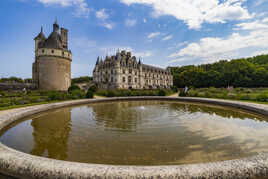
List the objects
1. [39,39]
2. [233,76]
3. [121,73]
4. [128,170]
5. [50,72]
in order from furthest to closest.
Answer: [233,76]
[121,73]
[39,39]
[50,72]
[128,170]

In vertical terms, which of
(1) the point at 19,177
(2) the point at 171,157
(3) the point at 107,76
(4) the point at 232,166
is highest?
(3) the point at 107,76

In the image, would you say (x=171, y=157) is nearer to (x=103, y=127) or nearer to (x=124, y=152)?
(x=124, y=152)

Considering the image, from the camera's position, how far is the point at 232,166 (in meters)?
2.56

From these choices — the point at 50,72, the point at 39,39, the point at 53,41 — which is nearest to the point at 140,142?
the point at 50,72

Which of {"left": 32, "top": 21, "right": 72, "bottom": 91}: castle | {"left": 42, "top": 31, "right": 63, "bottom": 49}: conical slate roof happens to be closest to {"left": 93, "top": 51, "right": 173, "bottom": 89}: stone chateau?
{"left": 32, "top": 21, "right": 72, "bottom": 91}: castle

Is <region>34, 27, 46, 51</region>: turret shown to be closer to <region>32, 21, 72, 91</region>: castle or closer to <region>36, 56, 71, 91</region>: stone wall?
<region>32, 21, 72, 91</region>: castle

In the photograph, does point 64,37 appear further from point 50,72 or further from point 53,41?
point 50,72

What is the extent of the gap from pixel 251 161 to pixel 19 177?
474 cm

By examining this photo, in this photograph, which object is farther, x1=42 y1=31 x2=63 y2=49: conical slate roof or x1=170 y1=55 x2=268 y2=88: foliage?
x1=170 y1=55 x2=268 y2=88: foliage

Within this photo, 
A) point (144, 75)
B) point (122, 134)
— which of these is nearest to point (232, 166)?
point (122, 134)

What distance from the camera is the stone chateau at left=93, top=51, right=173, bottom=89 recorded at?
138 feet

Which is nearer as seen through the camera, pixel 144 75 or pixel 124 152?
pixel 124 152

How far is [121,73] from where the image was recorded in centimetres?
4244

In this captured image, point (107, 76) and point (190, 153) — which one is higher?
point (107, 76)
